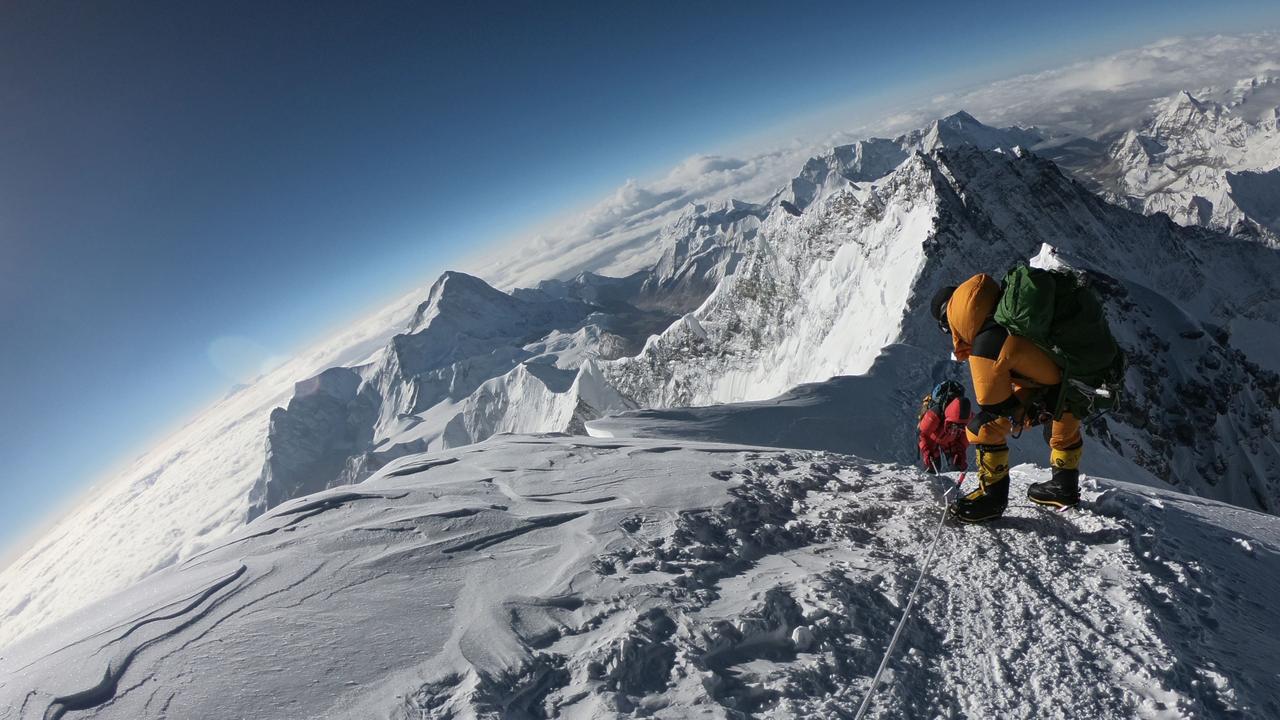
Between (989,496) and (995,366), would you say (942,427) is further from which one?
(995,366)

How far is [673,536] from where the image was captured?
6.53 meters

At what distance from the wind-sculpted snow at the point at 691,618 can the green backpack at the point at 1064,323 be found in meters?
1.31

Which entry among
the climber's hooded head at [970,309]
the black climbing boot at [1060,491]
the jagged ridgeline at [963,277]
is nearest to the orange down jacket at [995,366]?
the climber's hooded head at [970,309]

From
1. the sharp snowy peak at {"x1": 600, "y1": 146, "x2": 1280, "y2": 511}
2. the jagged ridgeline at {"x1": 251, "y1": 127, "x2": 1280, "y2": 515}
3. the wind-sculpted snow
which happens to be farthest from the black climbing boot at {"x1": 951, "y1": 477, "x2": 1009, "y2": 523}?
the sharp snowy peak at {"x1": 600, "y1": 146, "x2": 1280, "y2": 511}

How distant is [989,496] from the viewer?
20.4 feet

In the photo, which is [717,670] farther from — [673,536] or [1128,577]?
[1128,577]

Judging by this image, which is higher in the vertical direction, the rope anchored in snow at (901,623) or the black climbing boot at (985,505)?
the rope anchored in snow at (901,623)

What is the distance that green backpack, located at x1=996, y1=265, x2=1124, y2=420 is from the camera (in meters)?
5.41

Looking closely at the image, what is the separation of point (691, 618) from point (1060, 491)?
443 centimetres

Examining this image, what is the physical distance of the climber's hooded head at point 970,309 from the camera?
6000mm

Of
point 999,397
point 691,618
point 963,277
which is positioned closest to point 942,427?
point 999,397

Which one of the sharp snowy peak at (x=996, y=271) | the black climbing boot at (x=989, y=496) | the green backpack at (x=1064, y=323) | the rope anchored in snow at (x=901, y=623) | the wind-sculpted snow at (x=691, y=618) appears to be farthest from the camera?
the sharp snowy peak at (x=996, y=271)

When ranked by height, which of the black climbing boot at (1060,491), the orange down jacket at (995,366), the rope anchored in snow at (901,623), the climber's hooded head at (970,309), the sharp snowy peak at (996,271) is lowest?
the sharp snowy peak at (996,271)

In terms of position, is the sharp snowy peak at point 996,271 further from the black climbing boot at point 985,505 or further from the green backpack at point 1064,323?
the green backpack at point 1064,323
